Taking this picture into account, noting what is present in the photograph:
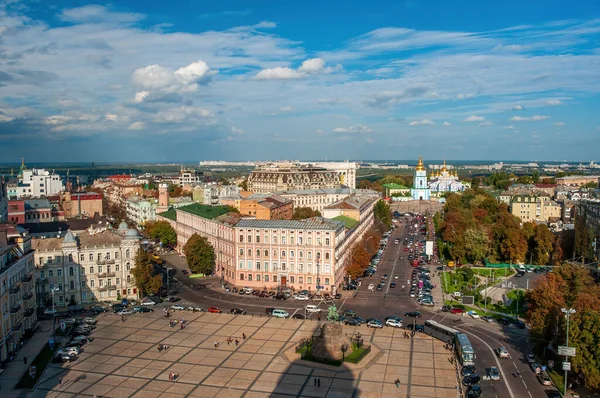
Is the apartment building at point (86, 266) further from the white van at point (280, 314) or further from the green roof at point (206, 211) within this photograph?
the green roof at point (206, 211)

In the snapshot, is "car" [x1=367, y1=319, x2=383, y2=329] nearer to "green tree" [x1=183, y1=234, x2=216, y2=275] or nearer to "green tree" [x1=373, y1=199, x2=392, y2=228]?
"green tree" [x1=183, y1=234, x2=216, y2=275]

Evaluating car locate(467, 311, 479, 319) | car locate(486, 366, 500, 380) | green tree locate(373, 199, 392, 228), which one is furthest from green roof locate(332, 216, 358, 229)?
car locate(486, 366, 500, 380)

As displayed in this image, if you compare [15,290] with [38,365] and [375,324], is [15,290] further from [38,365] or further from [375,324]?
[375,324]

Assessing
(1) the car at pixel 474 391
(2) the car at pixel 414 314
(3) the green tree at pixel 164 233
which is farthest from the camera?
(3) the green tree at pixel 164 233

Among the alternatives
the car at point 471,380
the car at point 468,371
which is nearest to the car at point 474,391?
the car at point 471,380

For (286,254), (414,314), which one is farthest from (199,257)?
(414,314)

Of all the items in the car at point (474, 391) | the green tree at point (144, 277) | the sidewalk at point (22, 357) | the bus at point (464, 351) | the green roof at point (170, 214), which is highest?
the green roof at point (170, 214)
